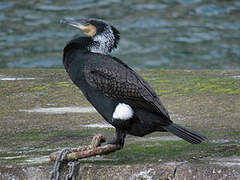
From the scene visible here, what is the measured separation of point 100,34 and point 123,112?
659mm

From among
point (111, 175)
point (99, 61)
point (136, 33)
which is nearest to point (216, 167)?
point (111, 175)

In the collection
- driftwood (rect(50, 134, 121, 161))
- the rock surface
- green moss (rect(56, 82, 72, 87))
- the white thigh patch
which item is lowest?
green moss (rect(56, 82, 72, 87))

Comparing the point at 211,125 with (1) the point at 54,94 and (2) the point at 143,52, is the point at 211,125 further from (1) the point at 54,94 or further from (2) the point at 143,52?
(2) the point at 143,52

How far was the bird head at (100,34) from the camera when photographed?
175 inches

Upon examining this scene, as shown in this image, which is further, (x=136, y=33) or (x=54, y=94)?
(x=136, y=33)

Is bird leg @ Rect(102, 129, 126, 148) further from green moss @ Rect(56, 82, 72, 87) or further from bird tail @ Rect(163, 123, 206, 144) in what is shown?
green moss @ Rect(56, 82, 72, 87)

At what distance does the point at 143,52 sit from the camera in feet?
54.5

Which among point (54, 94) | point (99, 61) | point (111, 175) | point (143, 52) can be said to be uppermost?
point (99, 61)

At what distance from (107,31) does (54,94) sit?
7.31 feet

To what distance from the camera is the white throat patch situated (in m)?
4.43

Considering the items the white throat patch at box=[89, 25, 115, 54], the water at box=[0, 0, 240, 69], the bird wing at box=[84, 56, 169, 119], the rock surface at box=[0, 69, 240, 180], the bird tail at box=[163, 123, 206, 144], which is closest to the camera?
the rock surface at box=[0, 69, 240, 180]

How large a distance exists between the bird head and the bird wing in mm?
284

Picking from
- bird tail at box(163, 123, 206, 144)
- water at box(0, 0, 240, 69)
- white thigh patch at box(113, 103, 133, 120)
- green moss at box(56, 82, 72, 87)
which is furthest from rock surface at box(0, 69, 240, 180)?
water at box(0, 0, 240, 69)

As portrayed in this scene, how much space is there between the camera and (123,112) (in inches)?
162
